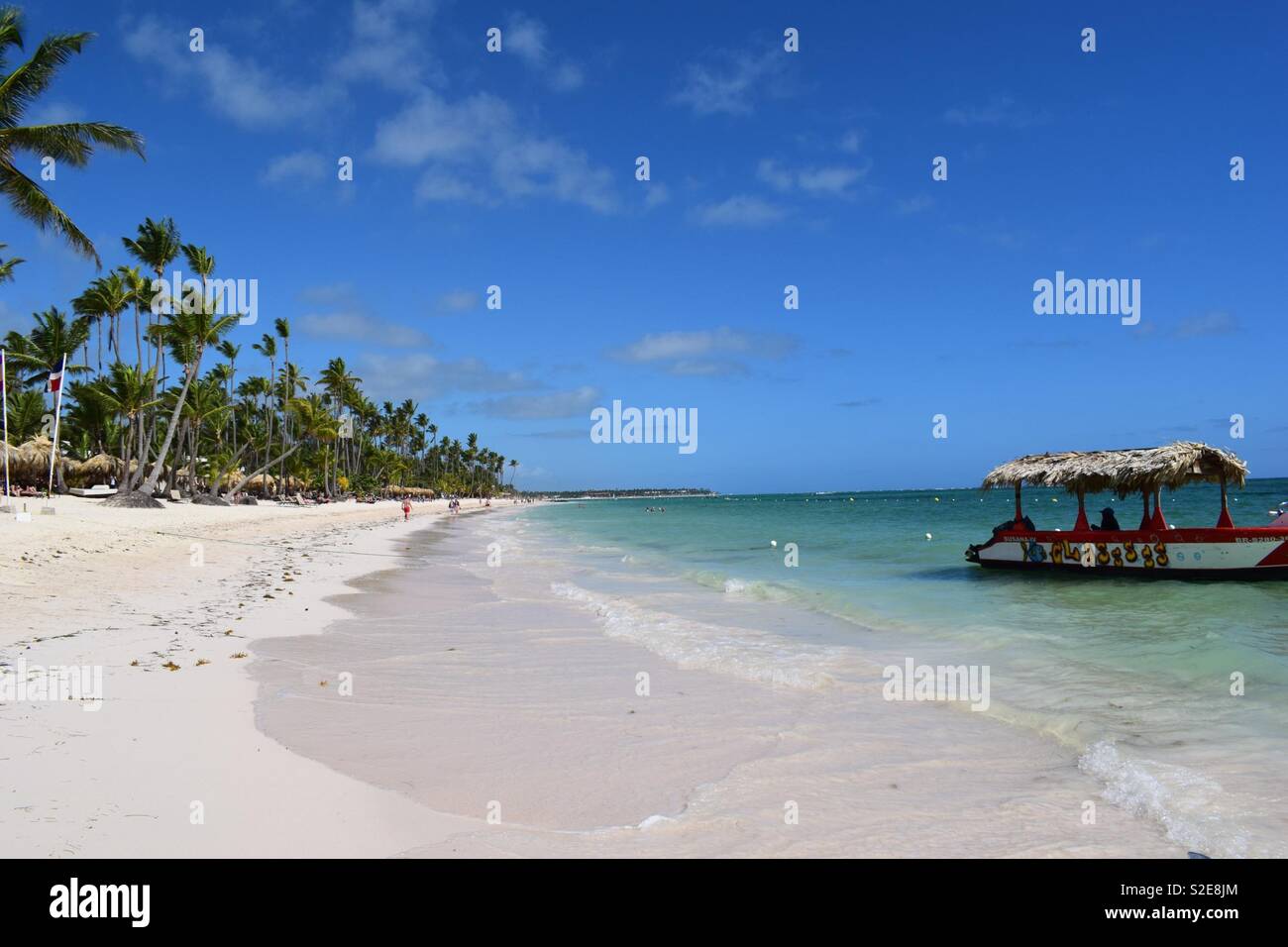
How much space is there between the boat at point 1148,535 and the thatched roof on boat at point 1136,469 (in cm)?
2

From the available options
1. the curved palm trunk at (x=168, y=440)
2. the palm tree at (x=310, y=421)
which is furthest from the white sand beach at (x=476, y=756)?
the palm tree at (x=310, y=421)

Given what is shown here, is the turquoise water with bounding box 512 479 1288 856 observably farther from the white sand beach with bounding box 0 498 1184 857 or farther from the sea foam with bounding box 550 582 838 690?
the white sand beach with bounding box 0 498 1184 857

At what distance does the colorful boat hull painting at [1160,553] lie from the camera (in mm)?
16328

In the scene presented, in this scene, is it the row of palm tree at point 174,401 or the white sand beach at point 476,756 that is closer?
the white sand beach at point 476,756

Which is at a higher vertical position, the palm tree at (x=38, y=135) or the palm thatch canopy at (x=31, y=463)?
the palm tree at (x=38, y=135)

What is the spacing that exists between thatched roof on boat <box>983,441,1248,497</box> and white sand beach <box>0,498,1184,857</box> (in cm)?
1274

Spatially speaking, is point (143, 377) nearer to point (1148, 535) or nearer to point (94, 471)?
point (94, 471)

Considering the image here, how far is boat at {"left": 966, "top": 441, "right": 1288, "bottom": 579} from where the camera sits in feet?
54.0

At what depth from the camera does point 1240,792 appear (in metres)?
4.86

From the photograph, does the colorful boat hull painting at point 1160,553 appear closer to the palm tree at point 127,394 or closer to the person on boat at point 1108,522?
the person on boat at point 1108,522
